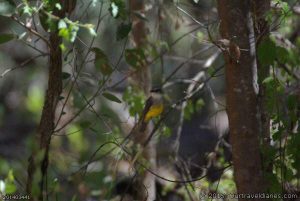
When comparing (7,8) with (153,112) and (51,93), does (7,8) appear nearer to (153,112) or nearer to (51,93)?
(51,93)

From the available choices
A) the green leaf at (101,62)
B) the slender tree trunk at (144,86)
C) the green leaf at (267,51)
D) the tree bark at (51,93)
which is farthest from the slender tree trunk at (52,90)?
the slender tree trunk at (144,86)

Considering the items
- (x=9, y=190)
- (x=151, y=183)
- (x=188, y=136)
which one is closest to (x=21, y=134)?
(x=188, y=136)

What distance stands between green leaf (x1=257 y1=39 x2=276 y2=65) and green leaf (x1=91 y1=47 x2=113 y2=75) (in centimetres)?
78

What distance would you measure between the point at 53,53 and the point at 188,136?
4.99 meters

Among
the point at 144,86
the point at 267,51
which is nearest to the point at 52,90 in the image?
the point at 267,51

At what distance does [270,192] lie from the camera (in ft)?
9.03

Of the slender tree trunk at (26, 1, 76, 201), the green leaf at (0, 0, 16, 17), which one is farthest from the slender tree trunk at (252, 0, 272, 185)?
the green leaf at (0, 0, 16, 17)

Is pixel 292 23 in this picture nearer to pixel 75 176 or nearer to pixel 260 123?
pixel 260 123

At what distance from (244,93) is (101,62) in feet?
2.42

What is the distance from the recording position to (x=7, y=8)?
7.28ft

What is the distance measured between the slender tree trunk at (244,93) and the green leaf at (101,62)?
24.2 inches

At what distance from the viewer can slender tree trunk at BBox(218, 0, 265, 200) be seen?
2.68 meters

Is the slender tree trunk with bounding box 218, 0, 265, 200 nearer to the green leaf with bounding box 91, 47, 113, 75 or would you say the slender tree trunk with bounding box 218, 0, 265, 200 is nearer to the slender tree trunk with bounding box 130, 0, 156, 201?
the green leaf with bounding box 91, 47, 113, 75

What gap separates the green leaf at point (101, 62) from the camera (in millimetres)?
2781
